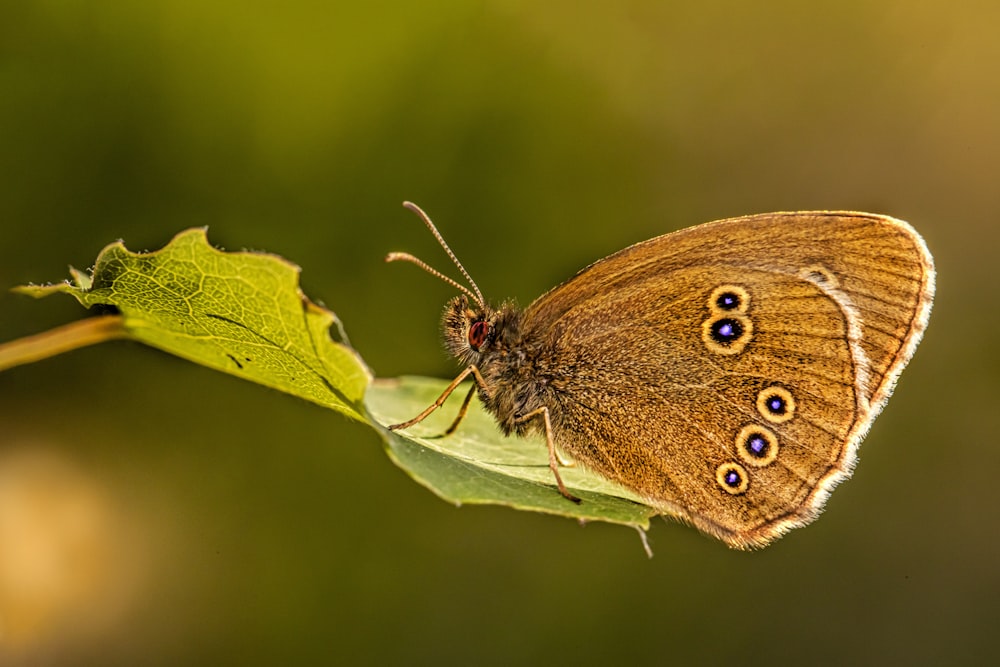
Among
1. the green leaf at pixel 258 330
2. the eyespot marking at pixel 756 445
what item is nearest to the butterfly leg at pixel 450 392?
the green leaf at pixel 258 330

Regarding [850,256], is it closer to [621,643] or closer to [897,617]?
[621,643]

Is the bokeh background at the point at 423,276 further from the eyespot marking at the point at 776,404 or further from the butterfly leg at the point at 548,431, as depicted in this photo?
the eyespot marking at the point at 776,404

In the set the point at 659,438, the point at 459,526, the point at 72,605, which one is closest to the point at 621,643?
the point at 459,526

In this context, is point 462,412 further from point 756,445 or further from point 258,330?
point 258,330

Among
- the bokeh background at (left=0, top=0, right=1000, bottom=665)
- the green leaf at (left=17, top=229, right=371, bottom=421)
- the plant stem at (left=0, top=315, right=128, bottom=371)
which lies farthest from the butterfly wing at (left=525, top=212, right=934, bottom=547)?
the plant stem at (left=0, top=315, right=128, bottom=371)

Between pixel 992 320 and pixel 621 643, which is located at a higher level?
pixel 992 320

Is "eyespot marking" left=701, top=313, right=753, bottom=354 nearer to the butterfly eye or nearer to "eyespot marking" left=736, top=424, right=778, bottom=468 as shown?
"eyespot marking" left=736, top=424, right=778, bottom=468

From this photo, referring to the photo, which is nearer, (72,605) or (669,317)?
(72,605)

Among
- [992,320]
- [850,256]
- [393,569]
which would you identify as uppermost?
[992,320]
